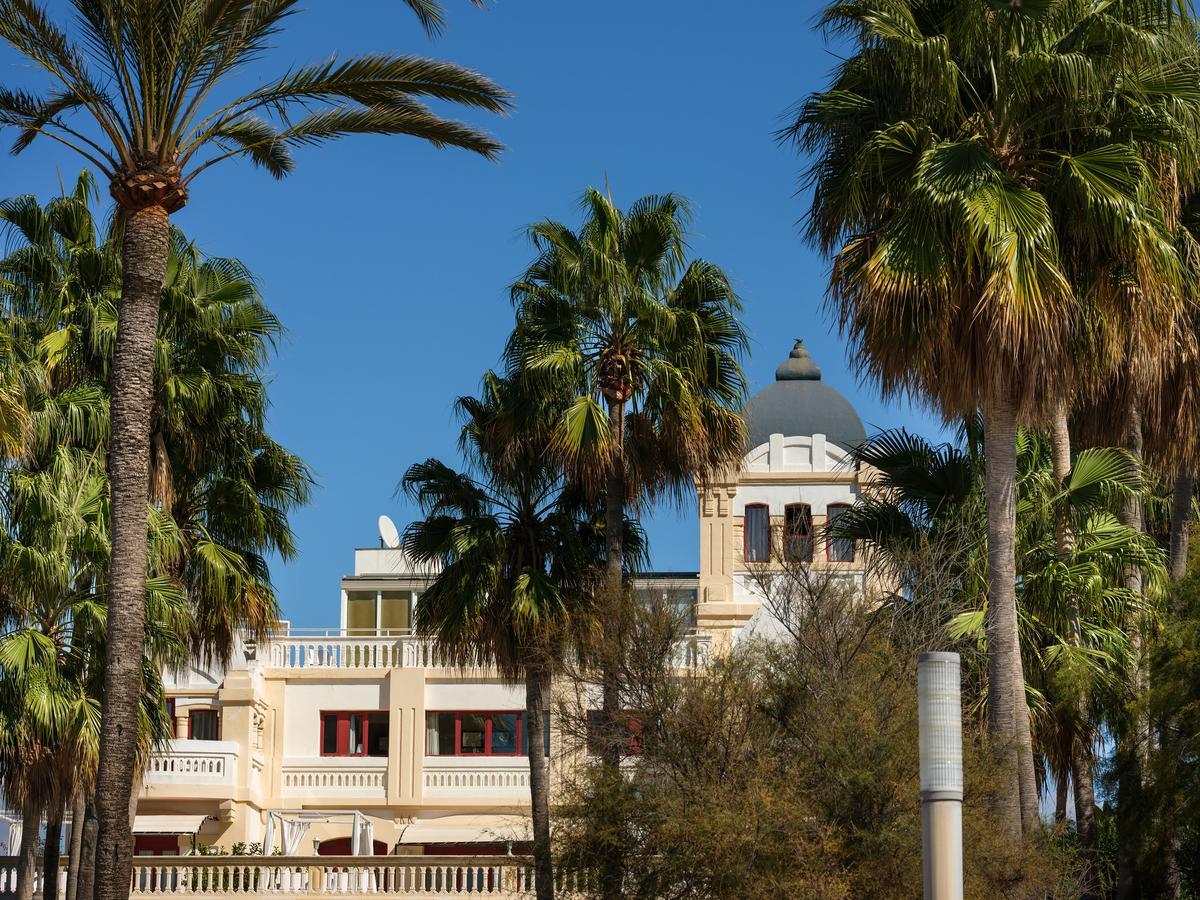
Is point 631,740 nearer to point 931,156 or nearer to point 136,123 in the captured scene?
point 931,156

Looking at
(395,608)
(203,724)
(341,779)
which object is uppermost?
(395,608)

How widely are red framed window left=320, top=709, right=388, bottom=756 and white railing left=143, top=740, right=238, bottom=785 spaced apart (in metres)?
3.46

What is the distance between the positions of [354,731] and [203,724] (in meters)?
3.85

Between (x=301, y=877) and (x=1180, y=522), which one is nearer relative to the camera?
(x=1180, y=522)

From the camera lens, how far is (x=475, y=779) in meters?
44.7

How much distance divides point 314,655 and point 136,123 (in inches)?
1140

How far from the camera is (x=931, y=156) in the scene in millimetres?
22766

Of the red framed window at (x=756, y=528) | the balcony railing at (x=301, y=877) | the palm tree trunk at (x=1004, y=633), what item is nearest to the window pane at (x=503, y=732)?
the red framed window at (x=756, y=528)

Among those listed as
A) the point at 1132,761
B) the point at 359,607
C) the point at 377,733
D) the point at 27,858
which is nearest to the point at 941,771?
the point at 1132,761

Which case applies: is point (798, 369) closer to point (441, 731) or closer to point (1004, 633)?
point (441, 731)

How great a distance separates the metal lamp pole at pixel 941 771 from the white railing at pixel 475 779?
32.8 metres

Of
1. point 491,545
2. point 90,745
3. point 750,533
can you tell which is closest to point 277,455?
point 491,545

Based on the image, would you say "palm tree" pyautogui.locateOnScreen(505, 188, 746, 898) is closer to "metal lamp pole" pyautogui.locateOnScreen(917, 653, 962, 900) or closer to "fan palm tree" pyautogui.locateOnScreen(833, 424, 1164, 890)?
"fan palm tree" pyautogui.locateOnScreen(833, 424, 1164, 890)

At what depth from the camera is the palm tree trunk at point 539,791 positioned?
26766 millimetres
